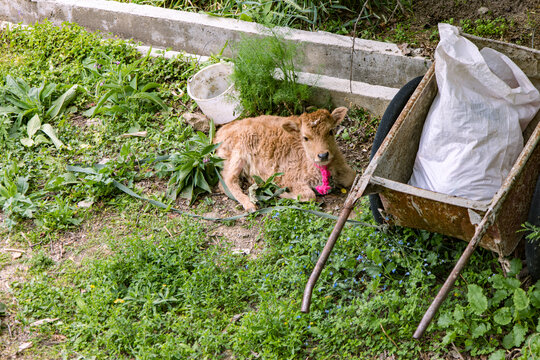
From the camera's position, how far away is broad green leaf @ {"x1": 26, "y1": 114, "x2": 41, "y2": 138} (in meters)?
7.13

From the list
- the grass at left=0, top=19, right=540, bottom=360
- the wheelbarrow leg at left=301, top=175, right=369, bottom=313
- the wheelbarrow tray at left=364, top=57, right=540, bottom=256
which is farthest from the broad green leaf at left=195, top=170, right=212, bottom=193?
the wheelbarrow leg at left=301, top=175, right=369, bottom=313

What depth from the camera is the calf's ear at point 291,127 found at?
19.3 feet

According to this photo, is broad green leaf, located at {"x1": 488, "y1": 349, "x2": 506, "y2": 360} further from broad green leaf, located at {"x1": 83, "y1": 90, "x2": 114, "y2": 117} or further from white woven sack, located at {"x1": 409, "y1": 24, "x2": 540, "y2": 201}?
broad green leaf, located at {"x1": 83, "y1": 90, "x2": 114, "y2": 117}

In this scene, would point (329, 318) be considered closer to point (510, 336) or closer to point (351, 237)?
point (351, 237)

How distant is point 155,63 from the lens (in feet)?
25.5

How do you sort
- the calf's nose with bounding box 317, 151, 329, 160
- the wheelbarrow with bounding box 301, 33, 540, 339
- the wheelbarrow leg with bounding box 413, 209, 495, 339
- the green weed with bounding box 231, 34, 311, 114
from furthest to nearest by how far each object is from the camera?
the green weed with bounding box 231, 34, 311, 114, the calf's nose with bounding box 317, 151, 329, 160, the wheelbarrow with bounding box 301, 33, 540, 339, the wheelbarrow leg with bounding box 413, 209, 495, 339

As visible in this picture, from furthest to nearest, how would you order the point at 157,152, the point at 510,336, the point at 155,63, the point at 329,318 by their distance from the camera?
the point at 155,63 < the point at 157,152 < the point at 329,318 < the point at 510,336

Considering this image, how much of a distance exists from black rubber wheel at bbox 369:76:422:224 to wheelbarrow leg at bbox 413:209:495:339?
1.20 meters

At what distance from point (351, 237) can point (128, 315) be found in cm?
202

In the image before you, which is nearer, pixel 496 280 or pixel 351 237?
pixel 496 280

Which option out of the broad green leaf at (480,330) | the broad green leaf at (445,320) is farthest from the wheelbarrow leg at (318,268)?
the broad green leaf at (480,330)

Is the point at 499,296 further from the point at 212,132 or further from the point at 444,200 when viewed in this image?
the point at 212,132

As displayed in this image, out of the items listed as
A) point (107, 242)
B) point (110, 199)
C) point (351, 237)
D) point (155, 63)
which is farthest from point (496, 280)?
point (155, 63)

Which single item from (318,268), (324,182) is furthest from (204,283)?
(324,182)
